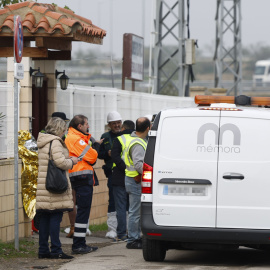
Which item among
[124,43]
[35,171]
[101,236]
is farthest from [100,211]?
[124,43]

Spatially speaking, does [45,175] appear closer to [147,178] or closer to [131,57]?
[147,178]

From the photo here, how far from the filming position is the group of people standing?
10.7 metres

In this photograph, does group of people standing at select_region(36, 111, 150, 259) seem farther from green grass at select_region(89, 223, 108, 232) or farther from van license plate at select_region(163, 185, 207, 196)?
van license plate at select_region(163, 185, 207, 196)

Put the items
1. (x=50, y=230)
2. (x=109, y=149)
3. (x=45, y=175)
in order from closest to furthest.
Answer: (x=45, y=175) → (x=50, y=230) → (x=109, y=149)

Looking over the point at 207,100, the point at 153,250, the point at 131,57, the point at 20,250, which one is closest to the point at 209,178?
the point at 153,250

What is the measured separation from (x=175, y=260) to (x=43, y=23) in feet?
14.5

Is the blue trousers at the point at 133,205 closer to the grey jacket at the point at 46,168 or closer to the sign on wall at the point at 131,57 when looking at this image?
the grey jacket at the point at 46,168

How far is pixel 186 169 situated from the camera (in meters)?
9.89

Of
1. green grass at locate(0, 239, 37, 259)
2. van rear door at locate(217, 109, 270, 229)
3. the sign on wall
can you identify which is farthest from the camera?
the sign on wall

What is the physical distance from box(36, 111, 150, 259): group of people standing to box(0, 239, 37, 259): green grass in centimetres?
32

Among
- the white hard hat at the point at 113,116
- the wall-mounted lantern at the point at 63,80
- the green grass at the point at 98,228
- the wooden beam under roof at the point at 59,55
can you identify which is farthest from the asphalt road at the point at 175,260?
the wooden beam under roof at the point at 59,55

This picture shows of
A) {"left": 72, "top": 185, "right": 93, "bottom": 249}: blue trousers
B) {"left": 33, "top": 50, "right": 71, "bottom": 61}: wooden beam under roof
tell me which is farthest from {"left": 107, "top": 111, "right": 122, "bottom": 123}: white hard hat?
{"left": 72, "top": 185, "right": 93, "bottom": 249}: blue trousers

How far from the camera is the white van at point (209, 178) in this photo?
9789 millimetres

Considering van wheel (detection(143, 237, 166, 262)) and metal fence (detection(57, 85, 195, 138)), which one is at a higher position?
metal fence (detection(57, 85, 195, 138))
